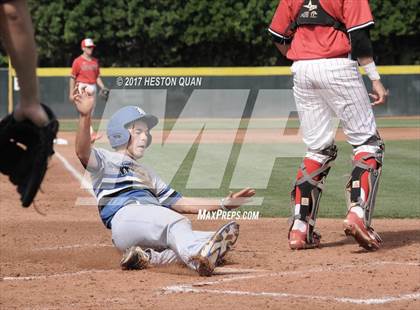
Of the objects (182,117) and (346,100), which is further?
(182,117)

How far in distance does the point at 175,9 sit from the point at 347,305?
2860 cm

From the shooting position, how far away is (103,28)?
111ft

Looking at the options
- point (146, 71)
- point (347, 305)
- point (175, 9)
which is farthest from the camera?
point (175, 9)

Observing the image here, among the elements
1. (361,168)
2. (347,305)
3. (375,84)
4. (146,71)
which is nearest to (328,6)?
(375,84)

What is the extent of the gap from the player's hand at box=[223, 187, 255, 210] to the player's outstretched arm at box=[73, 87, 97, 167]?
39.0 inches

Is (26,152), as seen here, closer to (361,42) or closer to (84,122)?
(84,122)

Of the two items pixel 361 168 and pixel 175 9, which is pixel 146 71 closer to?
pixel 175 9

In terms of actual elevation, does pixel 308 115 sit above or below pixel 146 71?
above

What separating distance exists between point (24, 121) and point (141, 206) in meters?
3.26

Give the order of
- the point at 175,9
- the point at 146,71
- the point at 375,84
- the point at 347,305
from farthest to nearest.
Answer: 1. the point at 175,9
2. the point at 146,71
3. the point at 375,84
4. the point at 347,305

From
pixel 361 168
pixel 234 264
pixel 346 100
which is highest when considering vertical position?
pixel 346 100

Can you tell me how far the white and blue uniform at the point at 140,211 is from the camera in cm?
666

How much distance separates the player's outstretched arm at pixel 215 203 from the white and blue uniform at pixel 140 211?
0.26 feet

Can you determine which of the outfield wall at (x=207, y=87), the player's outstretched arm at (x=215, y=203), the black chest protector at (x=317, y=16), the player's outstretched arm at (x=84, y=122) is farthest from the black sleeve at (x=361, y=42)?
the outfield wall at (x=207, y=87)
